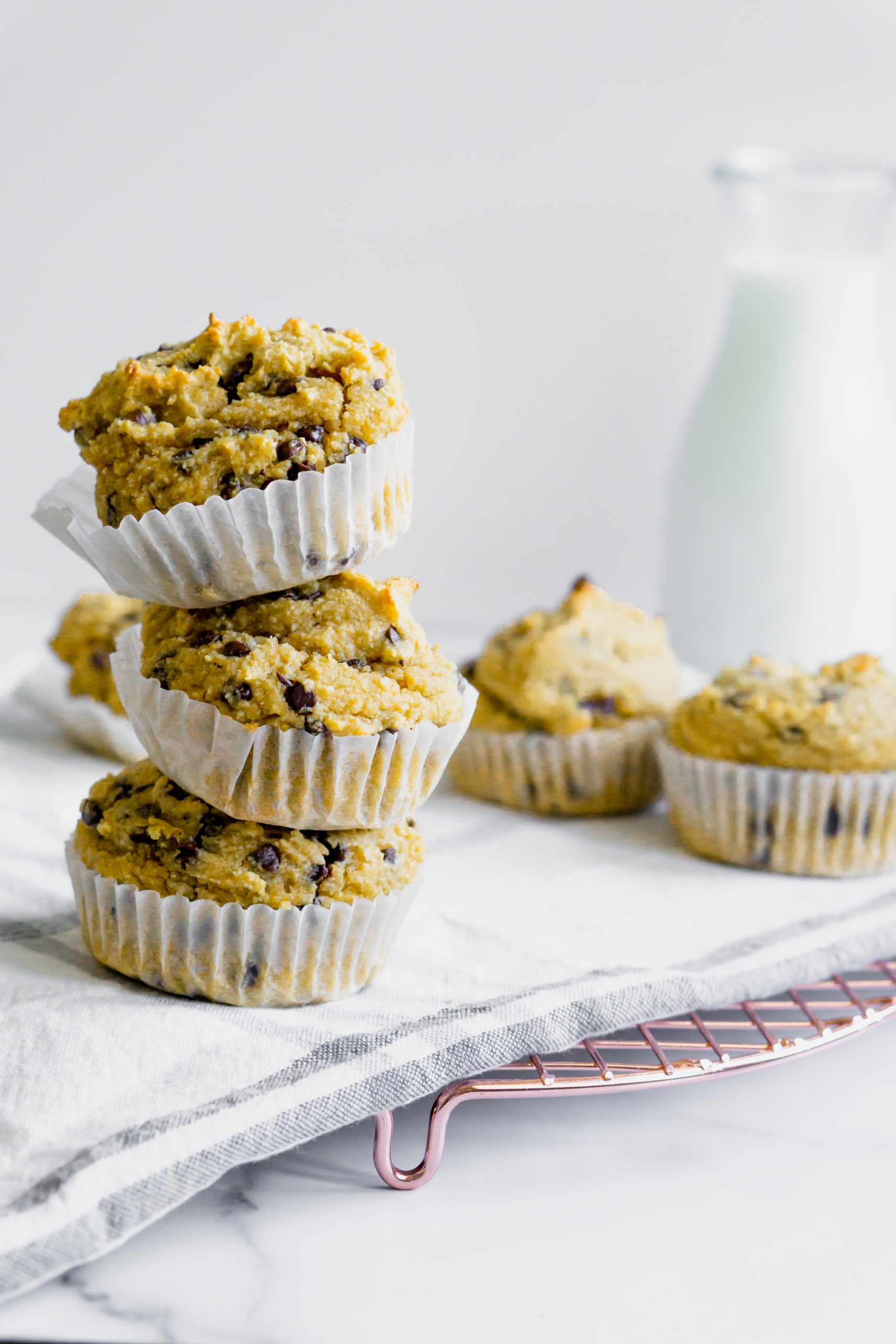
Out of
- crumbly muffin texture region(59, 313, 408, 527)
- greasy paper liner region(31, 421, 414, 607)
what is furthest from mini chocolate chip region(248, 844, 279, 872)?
crumbly muffin texture region(59, 313, 408, 527)

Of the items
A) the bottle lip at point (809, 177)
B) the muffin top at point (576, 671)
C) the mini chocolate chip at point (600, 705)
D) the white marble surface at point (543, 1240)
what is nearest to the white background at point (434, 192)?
the bottle lip at point (809, 177)

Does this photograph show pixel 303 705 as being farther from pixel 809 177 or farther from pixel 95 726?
pixel 809 177

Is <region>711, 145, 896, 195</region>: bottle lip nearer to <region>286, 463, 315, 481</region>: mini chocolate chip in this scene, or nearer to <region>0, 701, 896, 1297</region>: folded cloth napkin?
<region>0, 701, 896, 1297</region>: folded cloth napkin

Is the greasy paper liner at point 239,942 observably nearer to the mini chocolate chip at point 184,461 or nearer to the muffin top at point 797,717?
the mini chocolate chip at point 184,461

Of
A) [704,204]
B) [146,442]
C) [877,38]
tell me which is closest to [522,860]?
[146,442]

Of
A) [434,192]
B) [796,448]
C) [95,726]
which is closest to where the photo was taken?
[95,726]

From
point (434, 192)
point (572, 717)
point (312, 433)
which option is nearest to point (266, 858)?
point (312, 433)

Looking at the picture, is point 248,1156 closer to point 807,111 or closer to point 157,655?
point 157,655
